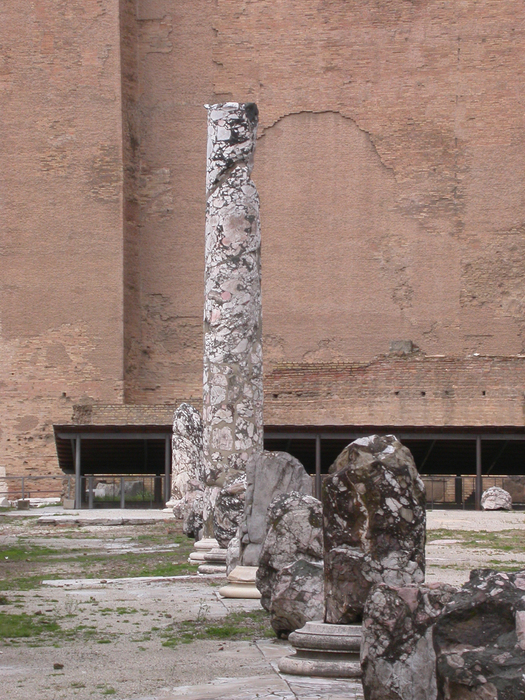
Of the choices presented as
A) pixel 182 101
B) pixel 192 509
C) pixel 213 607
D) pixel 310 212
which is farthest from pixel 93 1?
pixel 213 607

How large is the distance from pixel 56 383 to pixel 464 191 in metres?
12.7

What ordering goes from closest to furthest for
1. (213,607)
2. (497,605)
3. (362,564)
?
(497,605)
(362,564)
(213,607)

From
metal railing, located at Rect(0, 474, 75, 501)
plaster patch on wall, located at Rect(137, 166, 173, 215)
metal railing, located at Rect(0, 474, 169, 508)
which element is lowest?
metal railing, located at Rect(0, 474, 75, 501)

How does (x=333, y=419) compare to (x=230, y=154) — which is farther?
(x=333, y=419)

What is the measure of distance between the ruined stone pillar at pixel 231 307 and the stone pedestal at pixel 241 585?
235cm

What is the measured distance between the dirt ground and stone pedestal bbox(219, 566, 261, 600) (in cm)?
10

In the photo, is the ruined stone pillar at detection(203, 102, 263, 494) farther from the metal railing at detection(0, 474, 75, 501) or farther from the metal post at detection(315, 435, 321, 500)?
the metal railing at detection(0, 474, 75, 501)

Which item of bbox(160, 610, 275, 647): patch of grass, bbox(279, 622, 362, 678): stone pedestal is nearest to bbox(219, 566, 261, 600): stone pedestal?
bbox(160, 610, 275, 647): patch of grass

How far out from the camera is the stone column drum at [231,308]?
1009cm

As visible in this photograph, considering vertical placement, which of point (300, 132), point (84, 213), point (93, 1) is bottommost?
point (84, 213)

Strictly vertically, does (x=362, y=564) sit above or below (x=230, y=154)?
below

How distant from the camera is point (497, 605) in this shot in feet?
11.4

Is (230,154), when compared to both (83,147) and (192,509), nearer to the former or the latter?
(192,509)

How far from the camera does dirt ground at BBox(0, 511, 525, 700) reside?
4.77 meters
